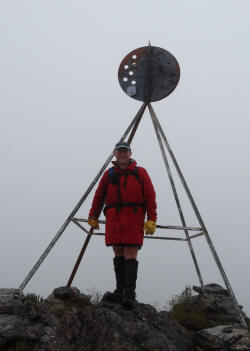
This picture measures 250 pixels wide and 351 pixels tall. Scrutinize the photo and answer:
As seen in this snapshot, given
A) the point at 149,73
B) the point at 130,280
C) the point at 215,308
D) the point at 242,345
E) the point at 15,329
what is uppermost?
the point at 149,73

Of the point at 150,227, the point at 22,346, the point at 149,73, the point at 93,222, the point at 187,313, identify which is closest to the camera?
the point at 22,346

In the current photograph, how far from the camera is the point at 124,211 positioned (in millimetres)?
5605

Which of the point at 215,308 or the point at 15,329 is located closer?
the point at 15,329

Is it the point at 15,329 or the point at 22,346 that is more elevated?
the point at 15,329

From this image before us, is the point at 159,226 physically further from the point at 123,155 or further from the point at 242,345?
the point at 242,345

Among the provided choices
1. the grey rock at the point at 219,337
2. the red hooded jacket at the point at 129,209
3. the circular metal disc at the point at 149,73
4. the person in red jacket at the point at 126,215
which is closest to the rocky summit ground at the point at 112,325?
the grey rock at the point at 219,337

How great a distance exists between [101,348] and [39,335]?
1728 mm

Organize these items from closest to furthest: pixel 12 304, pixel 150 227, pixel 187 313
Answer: pixel 150 227
pixel 12 304
pixel 187 313

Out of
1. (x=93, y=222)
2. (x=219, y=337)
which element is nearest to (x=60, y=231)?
(x=93, y=222)

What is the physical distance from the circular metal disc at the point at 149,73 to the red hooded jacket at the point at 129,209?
256 cm

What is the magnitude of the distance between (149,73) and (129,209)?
12.1ft

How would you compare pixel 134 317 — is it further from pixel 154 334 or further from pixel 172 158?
pixel 172 158

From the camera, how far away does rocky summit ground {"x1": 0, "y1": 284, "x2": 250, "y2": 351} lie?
4125 millimetres

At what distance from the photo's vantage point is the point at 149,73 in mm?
8070
